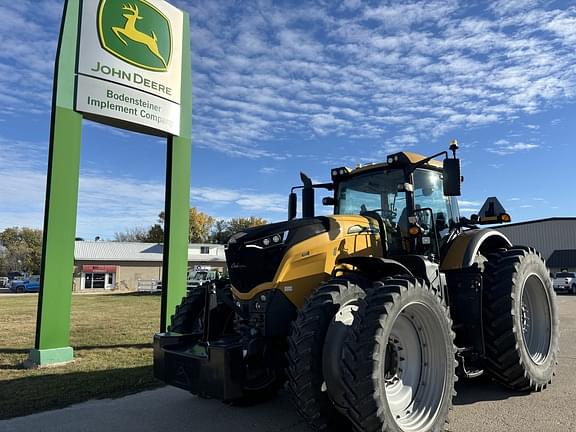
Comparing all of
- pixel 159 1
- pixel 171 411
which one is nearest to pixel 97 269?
pixel 159 1

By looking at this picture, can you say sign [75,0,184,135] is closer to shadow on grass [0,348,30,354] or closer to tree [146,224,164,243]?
shadow on grass [0,348,30,354]

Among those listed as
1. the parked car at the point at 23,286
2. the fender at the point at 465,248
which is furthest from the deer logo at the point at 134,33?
the parked car at the point at 23,286

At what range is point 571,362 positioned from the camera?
25.3ft

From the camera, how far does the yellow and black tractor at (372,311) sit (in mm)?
3918

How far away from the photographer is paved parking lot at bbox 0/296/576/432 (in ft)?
15.5

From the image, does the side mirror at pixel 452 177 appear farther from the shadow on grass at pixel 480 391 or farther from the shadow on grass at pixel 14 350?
the shadow on grass at pixel 14 350

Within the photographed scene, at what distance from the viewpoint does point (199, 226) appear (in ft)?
242

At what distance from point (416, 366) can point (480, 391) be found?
5.80ft

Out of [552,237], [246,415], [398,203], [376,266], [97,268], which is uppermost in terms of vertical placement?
[552,237]

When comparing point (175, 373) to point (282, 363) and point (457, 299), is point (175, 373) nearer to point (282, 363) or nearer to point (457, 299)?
point (282, 363)

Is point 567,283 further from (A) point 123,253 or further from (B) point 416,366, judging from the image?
(A) point 123,253

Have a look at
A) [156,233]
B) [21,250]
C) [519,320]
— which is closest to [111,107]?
[519,320]

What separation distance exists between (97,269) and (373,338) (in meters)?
49.8

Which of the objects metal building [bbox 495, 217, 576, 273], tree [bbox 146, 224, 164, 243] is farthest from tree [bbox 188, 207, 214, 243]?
metal building [bbox 495, 217, 576, 273]
